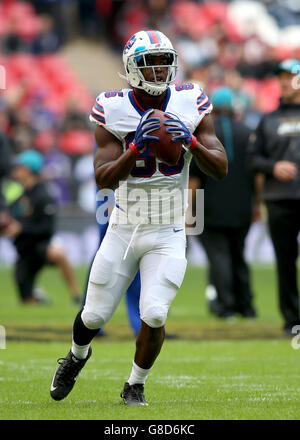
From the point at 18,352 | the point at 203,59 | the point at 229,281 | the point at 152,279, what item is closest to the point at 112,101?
the point at 152,279

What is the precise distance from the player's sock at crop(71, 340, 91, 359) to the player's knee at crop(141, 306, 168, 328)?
46cm

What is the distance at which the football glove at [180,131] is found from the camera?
4.58m

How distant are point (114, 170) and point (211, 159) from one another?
50 centimetres

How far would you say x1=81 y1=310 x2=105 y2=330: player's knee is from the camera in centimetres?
483

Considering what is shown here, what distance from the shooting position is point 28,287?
428 inches

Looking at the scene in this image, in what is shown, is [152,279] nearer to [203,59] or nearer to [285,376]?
[285,376]

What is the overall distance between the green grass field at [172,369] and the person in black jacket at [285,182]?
1.41ft

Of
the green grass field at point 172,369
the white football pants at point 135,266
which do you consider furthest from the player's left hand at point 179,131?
the green grass field at point 172,369

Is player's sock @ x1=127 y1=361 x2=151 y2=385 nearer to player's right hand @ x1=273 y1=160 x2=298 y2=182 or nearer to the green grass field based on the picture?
the green grass field

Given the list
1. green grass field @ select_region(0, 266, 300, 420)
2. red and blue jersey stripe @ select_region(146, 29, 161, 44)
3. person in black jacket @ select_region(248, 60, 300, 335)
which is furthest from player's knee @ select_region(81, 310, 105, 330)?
person in black jacket @ select_region(248, 60, 300, 335)

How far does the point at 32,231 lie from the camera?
36.0 feet

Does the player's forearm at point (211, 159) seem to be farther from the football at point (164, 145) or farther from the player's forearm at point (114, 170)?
the player's forearm at point (114, 170)

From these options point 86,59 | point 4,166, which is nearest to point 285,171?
point 4,166
